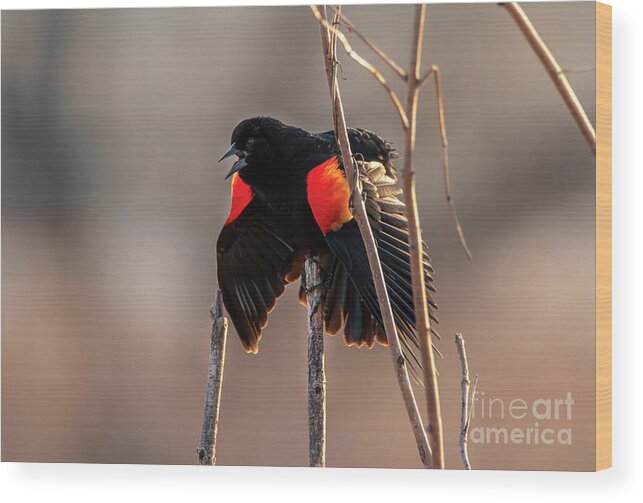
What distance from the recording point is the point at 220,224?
307 cm

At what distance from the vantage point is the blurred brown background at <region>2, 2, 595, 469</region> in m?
2.90

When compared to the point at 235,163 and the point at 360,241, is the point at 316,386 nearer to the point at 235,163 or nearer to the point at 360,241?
the point at 360,241

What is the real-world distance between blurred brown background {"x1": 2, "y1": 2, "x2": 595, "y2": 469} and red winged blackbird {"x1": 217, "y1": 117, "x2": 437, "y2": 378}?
54mm

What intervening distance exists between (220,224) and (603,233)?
3.91 feet

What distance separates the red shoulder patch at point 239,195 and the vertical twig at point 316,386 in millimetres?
365

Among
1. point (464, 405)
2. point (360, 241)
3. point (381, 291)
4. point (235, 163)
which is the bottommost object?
point (464, 405)

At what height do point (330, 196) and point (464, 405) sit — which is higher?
point (330, 196)

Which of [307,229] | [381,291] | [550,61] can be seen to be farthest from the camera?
[307,229]

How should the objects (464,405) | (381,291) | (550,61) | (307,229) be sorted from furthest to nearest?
(307,229), (550,61), (464,405), (381,291)

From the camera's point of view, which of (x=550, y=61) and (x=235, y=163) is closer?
(x=550, y=61)

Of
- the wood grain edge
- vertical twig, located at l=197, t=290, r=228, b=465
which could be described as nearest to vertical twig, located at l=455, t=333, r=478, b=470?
the wood grain edge

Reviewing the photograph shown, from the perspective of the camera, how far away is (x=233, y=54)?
Answer: 305 cm

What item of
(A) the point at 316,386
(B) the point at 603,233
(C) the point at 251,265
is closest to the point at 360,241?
(C) the point at 251,265

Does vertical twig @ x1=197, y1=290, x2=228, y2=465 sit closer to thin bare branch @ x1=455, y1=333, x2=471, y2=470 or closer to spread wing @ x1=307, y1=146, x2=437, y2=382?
spread wing @ x1=307, y1=146, x2=437, y2=382
